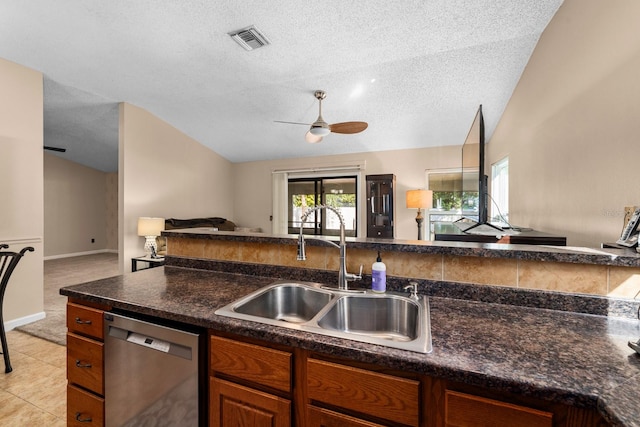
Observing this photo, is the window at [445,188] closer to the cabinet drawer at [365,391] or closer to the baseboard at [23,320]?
the cabinet drawer at [365,391]

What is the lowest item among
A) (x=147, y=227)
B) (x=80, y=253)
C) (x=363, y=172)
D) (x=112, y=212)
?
(x=80, y=253)

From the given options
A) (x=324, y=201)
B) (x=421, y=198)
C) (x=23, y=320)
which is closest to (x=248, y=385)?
(x=23, y=320)

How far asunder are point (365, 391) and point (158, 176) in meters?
5.00

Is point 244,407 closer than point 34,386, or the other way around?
point 244,407

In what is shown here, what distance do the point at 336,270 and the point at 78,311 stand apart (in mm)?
1244

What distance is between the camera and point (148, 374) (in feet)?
3.61

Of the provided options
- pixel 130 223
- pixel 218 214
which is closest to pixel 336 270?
pixel 130 223

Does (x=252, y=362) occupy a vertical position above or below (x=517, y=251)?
below

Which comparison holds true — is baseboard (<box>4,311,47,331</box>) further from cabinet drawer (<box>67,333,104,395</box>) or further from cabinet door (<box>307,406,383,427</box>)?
cabinet door (<box>307,406,383,427</box>)

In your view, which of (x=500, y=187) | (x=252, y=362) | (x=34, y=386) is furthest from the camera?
(x=500, y=187)

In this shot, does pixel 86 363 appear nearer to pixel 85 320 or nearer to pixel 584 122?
pixel 85 320

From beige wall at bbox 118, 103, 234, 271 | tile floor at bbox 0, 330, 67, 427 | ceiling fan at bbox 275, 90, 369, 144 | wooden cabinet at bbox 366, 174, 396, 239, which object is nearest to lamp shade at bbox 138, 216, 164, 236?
beige wall at bbox 118, 103, 234, 271

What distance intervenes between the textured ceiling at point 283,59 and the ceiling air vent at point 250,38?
6cm

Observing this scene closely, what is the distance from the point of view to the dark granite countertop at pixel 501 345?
626mm
